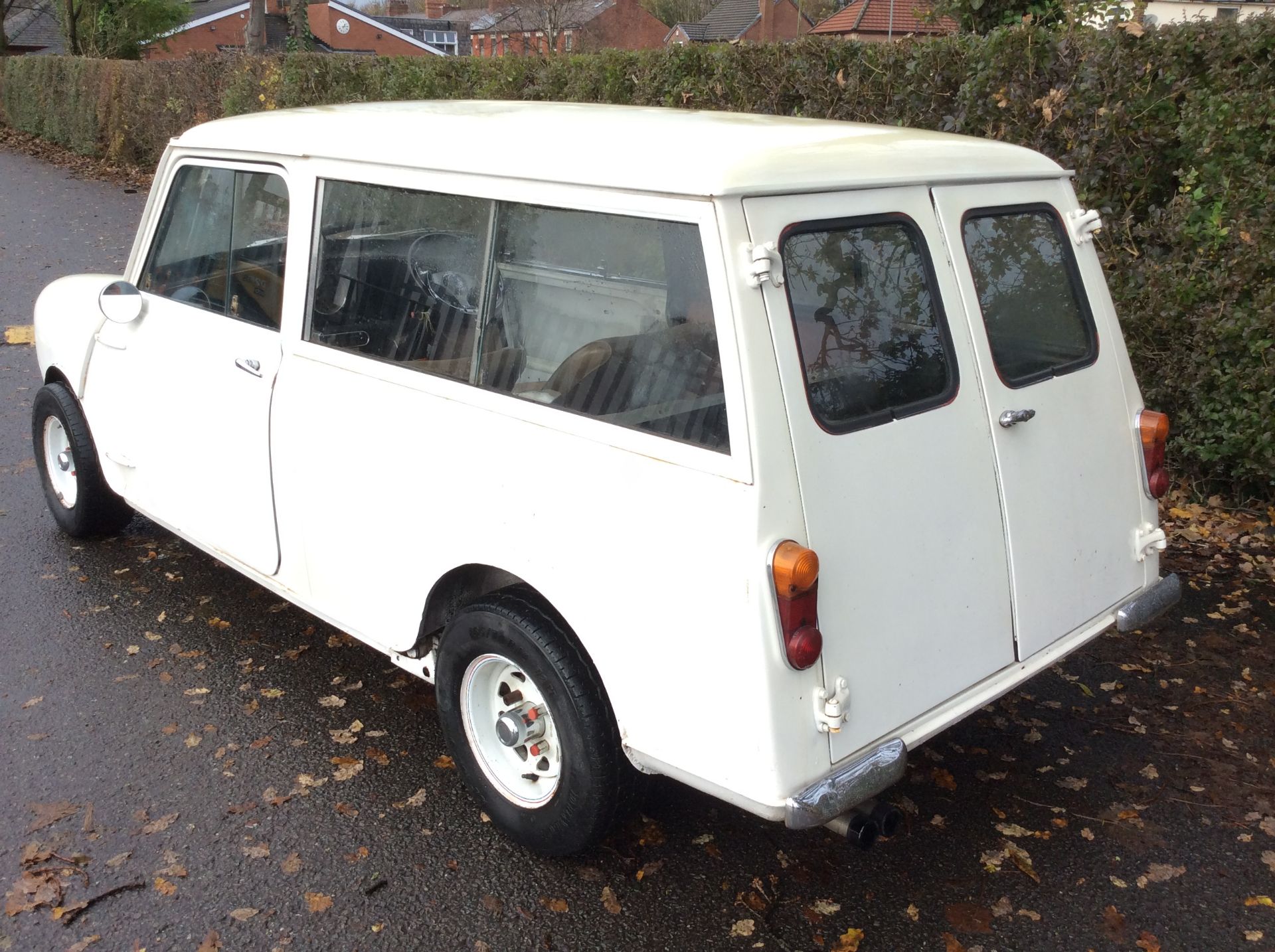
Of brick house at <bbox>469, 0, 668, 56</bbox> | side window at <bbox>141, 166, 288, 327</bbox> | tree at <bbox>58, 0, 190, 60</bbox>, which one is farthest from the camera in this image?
brick house at <bbox>469, 0, 668, 56</bbox>

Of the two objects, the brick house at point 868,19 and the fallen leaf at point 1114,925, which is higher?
the brick house at point 868,19

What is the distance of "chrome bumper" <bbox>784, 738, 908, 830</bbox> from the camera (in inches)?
103

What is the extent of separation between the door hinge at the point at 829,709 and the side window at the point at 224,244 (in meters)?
2.40

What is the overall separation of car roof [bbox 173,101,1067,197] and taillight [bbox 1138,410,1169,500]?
0.84m

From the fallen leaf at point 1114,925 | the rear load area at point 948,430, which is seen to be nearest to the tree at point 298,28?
the rear load area at point 948,430

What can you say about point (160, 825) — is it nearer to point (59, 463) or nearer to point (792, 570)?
point (792, 570)

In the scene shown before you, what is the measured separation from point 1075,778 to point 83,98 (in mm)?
24193

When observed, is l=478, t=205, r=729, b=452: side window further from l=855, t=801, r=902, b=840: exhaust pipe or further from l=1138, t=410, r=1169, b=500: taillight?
l=1138, t=410, r=1169, b=500: taillight

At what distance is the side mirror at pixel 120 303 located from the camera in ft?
14.6

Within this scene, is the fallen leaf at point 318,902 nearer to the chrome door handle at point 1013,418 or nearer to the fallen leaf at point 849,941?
the fallen leaf at point 849,941

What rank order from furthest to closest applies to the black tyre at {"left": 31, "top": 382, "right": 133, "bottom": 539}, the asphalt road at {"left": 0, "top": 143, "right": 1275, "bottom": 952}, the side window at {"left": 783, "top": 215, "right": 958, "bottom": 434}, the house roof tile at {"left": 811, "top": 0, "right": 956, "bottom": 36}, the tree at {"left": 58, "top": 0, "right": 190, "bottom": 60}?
the house roof tile at {"left": 811, "top": 0, "right": 956, "bottom": 36}
the tree at {"left": 58, "top": 0, "right": 190, "bottom": 60}
the black tyre at {"left": 31, "top": 382, "right": 133, "bottom": 539}
the asphalt road at {"left": 0, "top": 143, "right": 1275, "bottom": 952}
the side window at {"left": 783, "top": 215, "right": 958, "bottom": 434}

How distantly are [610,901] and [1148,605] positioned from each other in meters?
1.92

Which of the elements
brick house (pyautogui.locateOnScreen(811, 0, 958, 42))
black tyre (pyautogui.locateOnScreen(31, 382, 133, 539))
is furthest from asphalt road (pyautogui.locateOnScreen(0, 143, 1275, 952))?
brick house (pyautogui.locateOnScreen(811, 0, 958, 42))

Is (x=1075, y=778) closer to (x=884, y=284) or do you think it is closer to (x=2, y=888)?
(x=884, y=284)
